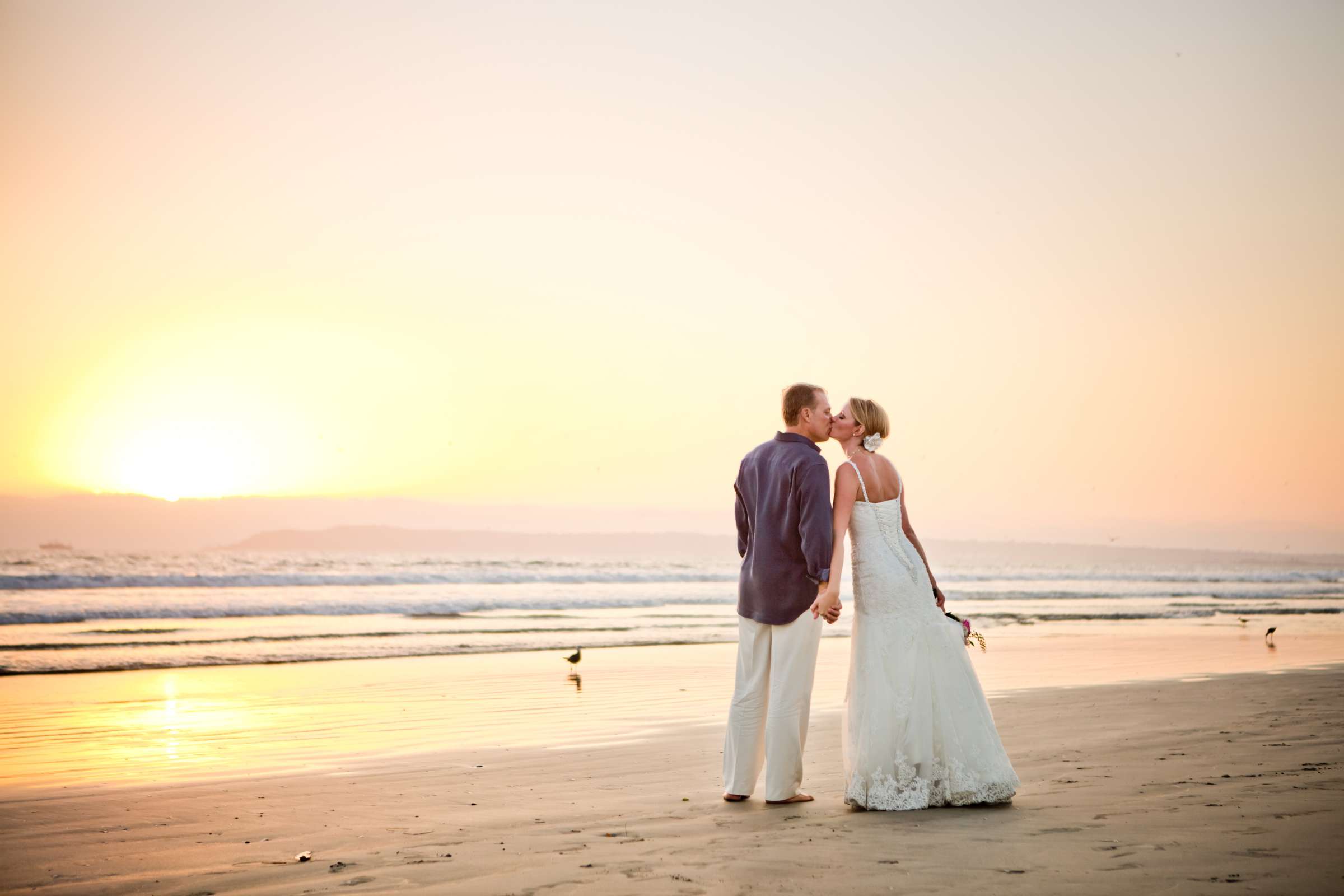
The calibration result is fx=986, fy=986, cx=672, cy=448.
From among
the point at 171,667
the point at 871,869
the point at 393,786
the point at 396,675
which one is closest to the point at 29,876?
the point at 393,786

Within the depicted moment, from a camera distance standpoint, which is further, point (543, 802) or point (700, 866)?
point (543, 802)

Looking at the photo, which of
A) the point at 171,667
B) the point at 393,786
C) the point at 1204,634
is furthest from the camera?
the point at 1204,634

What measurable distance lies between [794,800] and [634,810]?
82 centimetres

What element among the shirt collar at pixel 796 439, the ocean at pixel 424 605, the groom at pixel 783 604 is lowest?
the ocean at pixel 424 605

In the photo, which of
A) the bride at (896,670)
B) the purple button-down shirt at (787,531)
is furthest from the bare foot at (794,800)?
the purple button-down shirt at (787,531)

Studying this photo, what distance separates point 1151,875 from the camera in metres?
3.48

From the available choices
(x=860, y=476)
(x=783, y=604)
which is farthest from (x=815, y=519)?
(x=783, y=604)

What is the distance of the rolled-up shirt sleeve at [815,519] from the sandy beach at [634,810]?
3.93 ft

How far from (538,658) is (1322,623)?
649 inches

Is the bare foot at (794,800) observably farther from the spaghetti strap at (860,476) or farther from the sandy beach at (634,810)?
the spaghetti strap at (860,476)

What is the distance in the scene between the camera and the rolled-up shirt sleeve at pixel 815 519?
4.97 metres

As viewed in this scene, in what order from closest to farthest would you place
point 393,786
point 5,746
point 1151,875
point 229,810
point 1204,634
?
point 1151,875, point 229,810, point 393,786, point 5,746, point 1204,634

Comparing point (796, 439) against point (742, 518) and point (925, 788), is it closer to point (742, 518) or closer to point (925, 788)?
point (742, 518)

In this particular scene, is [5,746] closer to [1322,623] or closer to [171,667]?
[171,667]
